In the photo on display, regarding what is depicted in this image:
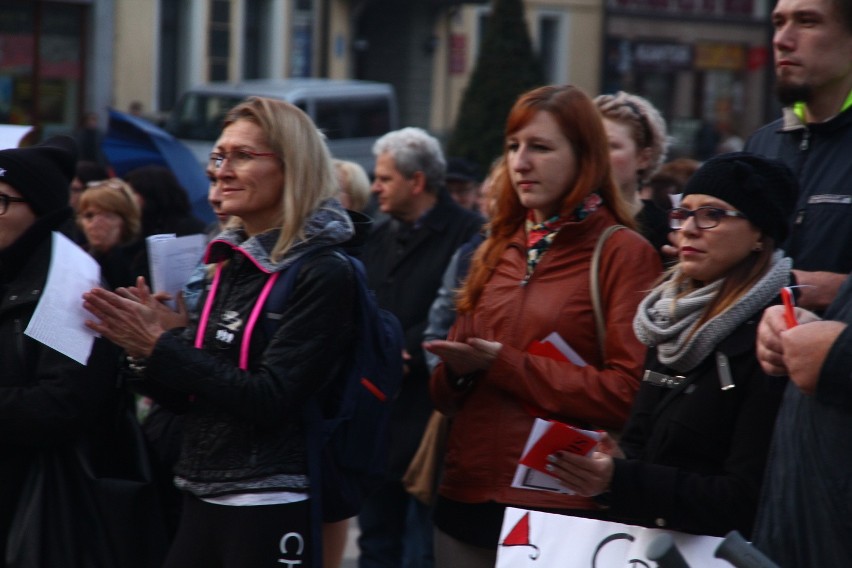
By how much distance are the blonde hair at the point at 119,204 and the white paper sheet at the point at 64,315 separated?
2995 millimetres

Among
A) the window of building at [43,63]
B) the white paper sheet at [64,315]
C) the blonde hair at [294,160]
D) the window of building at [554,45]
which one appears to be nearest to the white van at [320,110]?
the window of building at [43,63]

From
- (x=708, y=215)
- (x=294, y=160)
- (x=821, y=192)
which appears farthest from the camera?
(x=294, y=160)

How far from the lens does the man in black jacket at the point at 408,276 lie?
5.71 m

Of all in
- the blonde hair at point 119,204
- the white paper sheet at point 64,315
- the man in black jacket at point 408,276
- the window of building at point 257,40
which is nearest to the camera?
the white paper sheet at point 64,315

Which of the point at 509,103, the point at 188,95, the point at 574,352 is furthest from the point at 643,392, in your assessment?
the point at 509,103

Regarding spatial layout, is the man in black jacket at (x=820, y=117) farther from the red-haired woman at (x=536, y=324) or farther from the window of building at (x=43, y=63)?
the window of building at (x=43, y=63)

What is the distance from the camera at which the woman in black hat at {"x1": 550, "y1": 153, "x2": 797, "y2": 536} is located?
3.01 meters

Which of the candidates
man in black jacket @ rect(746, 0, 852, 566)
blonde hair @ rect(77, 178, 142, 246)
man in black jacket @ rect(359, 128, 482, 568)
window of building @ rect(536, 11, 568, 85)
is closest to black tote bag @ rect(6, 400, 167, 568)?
man in black jacket @ rect(359, 128, 482, 568)

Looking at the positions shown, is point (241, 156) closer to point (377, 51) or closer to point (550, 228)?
point (550, 228)

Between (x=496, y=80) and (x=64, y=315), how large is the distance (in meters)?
18.7

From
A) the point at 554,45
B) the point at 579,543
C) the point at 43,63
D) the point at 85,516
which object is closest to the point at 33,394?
the point at 85,516

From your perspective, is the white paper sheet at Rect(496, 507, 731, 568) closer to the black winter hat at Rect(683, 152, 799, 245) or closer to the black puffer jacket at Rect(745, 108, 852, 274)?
the black winter hat at Rect(683, 152, 799, 245)

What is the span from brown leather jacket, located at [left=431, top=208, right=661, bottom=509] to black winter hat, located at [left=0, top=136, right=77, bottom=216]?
4.19 feet

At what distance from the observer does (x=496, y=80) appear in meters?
22.2
